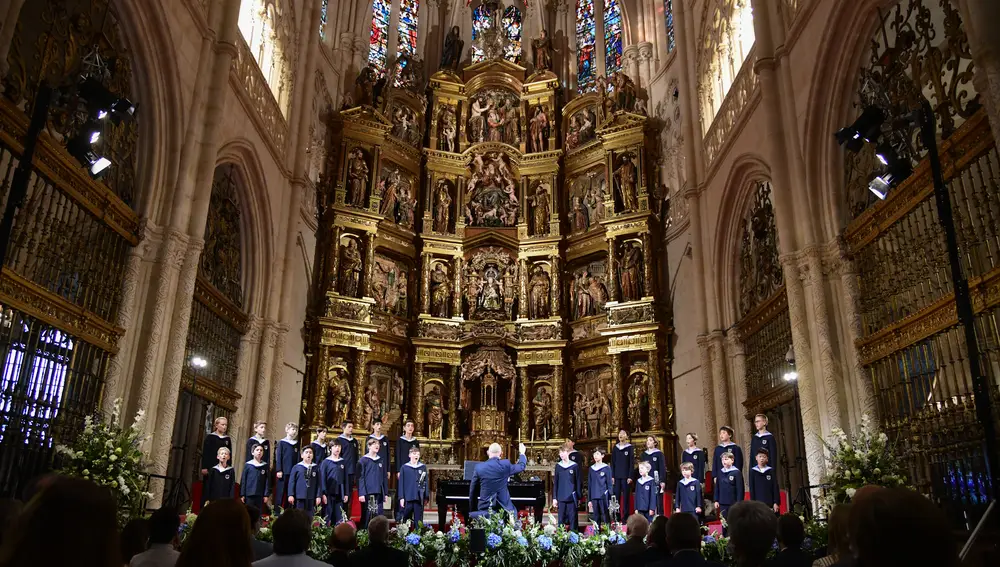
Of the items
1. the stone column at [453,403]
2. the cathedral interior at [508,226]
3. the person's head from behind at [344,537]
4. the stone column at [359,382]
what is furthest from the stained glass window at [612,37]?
the person's head from behind at [344,537]

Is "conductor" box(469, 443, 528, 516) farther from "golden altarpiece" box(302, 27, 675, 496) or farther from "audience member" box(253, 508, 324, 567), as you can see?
"golden altarpiece" box(302, 27, 675, 496)

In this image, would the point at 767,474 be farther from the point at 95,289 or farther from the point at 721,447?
the point at 95,289

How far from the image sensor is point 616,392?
64.1 ft

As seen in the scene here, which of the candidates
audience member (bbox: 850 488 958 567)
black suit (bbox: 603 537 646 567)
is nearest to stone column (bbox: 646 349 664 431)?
black suit (bbox: 603 537 646 567)

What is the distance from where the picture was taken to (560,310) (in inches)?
846

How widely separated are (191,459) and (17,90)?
7.81 metres

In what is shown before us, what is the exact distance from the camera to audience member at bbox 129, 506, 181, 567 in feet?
12.6

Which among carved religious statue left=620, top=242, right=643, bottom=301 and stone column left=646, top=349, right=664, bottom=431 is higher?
carved religious statue left=620, top=242, right=643, bottom=301

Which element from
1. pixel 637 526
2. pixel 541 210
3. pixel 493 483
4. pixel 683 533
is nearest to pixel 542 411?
pixel 541 210

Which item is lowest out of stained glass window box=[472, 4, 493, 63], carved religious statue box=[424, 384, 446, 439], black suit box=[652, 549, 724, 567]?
black suit box=[652, 549, 724, 567]

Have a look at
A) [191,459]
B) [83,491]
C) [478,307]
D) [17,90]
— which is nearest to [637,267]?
[478,307]

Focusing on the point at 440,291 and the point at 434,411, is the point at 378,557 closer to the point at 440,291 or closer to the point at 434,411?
the point at 434,411

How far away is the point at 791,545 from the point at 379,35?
77.3ft

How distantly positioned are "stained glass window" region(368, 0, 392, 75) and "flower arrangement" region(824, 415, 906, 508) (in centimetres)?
1904
